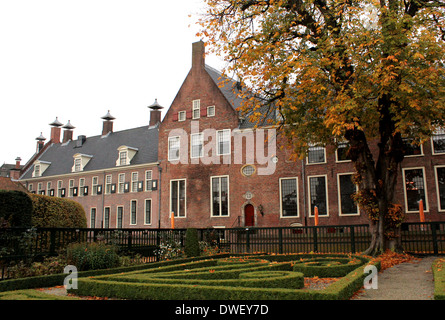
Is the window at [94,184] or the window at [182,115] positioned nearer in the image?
the window at [182,115]

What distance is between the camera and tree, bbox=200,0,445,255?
13.3 m

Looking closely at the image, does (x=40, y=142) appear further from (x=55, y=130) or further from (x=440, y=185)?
(x=440, y=185)

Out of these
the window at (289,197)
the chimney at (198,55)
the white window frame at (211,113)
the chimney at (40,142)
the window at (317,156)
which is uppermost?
the chimney at (198,55)

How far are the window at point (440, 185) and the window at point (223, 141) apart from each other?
15.2 metres

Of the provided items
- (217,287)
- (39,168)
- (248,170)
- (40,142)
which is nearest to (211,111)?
(248,170)

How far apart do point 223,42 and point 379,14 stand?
6492mm

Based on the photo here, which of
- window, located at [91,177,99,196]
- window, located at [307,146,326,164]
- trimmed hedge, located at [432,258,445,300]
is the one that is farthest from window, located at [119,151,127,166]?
trimmed hedge, located at [432,258,445,300]

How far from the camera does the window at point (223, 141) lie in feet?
105

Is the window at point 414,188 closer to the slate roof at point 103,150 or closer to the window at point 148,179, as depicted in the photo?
the slate roof at point 103,150

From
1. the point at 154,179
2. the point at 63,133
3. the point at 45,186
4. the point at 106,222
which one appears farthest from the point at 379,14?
the point at 63,133

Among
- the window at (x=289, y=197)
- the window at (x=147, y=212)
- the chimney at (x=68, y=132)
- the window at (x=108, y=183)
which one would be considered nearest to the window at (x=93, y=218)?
the window at (x=108, y=183)

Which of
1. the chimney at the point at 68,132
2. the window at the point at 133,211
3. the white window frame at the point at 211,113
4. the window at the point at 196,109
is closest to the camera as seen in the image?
the white window frame at the point at 211,113

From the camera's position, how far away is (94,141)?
161 ft
